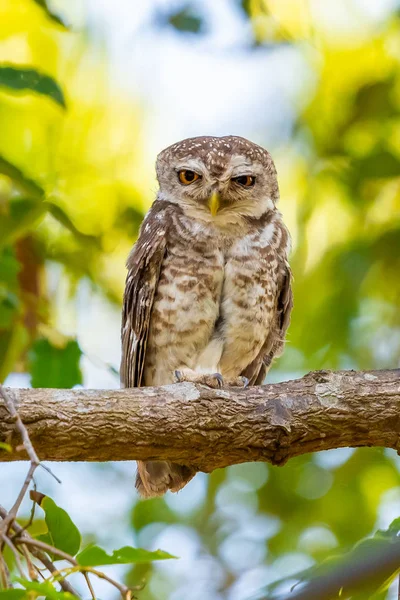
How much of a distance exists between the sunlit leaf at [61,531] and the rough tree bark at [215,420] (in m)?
0.92

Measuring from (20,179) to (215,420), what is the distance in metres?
1.36

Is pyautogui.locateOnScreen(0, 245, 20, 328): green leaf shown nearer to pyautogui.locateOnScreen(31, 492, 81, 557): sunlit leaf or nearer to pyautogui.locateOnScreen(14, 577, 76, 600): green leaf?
pyautogui.locateOnScreen(31, 492, 81, 557): sunlit leaf

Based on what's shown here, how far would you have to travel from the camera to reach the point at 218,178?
15.7ft

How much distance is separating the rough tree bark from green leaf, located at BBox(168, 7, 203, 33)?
232 centimetres

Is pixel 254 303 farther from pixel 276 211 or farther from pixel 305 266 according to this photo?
pixel 305 266

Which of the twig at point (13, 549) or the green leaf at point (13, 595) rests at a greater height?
the twig at point (13, 549)

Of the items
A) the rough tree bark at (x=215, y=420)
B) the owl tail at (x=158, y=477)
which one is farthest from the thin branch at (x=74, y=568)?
the owl tail at (x=158, y=477)

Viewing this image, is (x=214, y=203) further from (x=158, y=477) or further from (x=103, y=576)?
(x=103, y=576)

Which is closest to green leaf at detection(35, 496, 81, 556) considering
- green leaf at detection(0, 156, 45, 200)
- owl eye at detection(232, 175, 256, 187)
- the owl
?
green leaf at detection(0, 156, 45, 200)

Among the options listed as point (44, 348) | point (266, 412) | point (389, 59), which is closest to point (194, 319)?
point (44, 348)

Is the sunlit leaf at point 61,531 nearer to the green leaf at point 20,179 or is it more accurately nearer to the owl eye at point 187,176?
the green leaf at point 20,179

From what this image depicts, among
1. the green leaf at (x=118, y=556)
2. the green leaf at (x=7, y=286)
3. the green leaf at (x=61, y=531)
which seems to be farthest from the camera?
the green leaf at (x=7, y=286)

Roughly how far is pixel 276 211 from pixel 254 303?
0.69 m

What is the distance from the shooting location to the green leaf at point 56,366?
13.0 feet
